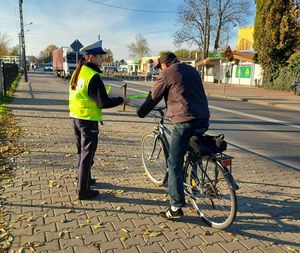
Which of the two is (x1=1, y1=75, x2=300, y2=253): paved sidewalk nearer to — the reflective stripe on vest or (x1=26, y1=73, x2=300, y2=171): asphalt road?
(x1=26, y1=73, x2=300, y2=171): asphalt road

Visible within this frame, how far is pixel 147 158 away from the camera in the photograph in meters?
5.63

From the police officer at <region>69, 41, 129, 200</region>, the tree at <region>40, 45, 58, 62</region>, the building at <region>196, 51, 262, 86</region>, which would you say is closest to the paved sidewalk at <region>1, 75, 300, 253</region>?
the police officer at <region>69, 41, 129, 200</region>

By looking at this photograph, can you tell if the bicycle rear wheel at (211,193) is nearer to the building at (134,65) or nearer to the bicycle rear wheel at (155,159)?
the bicycle rear wheel at (155,159)

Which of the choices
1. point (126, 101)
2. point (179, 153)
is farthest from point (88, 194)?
point (179, 153)

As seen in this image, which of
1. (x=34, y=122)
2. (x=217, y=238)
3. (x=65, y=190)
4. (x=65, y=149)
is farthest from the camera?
→ (x=34, y=122)

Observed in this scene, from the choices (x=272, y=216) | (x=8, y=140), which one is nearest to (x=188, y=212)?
(x=272, y=216)

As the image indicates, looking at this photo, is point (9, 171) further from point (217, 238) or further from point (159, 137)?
point (217, 238)

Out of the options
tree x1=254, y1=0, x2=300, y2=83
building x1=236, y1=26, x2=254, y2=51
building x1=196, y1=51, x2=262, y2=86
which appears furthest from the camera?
building x1=236, y1=26, x2=254, y2=51

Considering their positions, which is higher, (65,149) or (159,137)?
(159,137)

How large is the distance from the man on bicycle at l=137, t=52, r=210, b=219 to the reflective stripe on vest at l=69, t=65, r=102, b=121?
30.6 inches

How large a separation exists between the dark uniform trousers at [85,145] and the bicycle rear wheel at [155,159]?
1.02 metres

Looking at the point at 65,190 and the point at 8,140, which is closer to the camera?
the point at 65,190

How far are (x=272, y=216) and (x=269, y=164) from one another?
2.51 metres

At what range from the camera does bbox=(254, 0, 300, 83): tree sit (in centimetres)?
2884
